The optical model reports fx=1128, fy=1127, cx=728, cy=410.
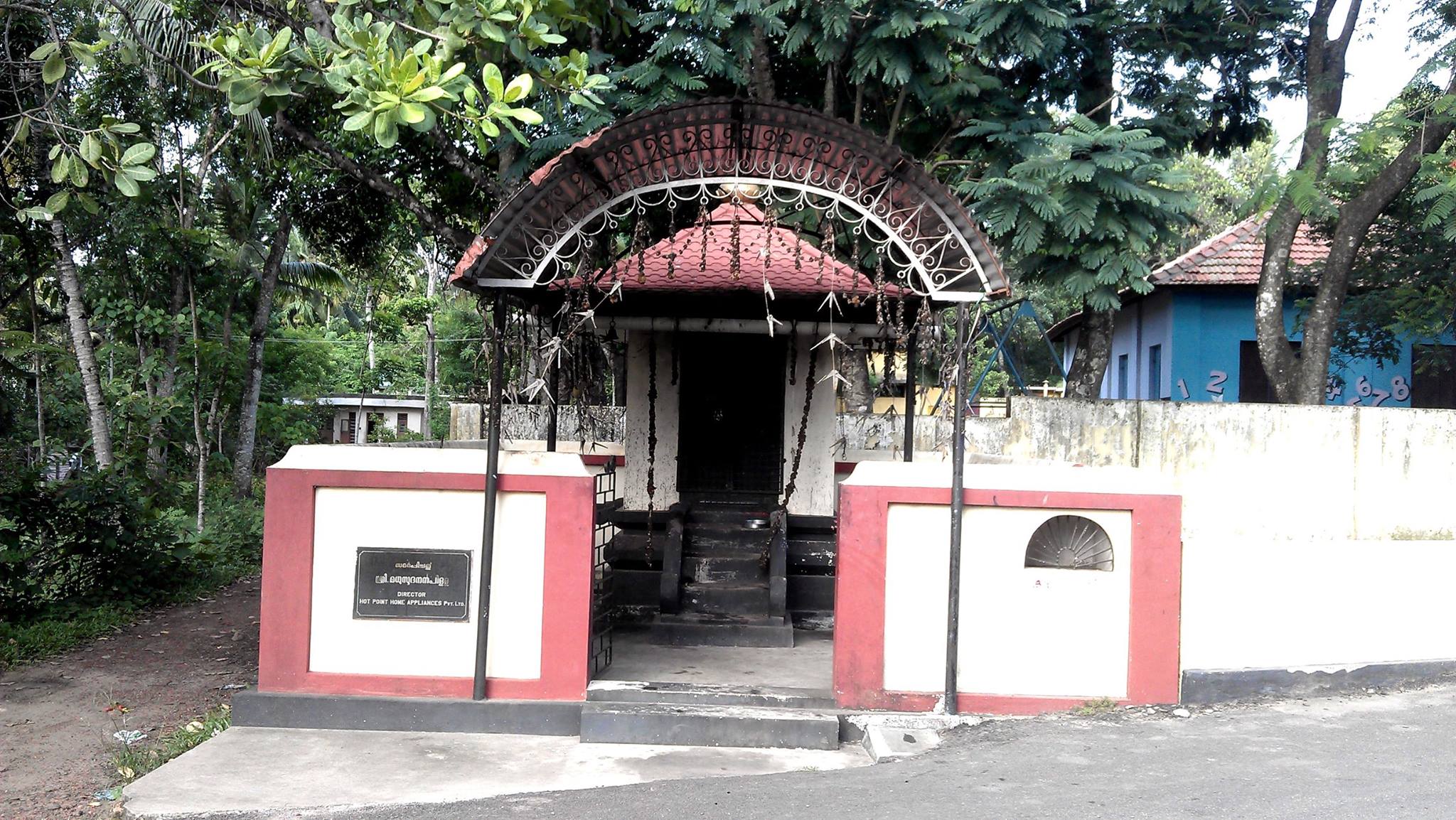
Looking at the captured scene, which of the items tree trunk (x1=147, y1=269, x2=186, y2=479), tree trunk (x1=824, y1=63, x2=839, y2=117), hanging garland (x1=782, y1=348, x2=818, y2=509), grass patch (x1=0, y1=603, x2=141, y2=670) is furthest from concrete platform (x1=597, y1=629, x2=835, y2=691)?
tree trunk (x1=147, y1=269, x2=186, y2=479)

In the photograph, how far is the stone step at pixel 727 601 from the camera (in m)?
9.09

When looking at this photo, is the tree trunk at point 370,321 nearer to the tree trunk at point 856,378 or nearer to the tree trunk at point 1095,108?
the tree trunk at point 856,378

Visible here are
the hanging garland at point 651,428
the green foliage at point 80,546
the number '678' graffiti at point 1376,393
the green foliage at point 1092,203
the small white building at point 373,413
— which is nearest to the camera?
the hanging garland at point 651,428

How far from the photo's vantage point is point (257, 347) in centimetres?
1745

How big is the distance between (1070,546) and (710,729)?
253 centimetres

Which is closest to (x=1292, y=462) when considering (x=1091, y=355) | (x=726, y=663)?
(x=1091, y=355)

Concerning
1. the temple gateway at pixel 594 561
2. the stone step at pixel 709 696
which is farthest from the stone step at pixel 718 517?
the stone step at pixel 709 696

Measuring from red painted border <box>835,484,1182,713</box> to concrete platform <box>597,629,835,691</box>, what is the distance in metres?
0.28

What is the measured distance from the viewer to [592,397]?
9789 mm

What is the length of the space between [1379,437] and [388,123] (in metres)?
12.2

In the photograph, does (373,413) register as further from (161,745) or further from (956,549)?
(956,549)

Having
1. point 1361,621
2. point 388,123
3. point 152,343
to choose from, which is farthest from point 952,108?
point 152,343

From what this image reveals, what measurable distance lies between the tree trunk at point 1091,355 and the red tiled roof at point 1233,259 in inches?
158

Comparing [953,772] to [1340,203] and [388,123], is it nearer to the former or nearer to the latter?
[388,123]
